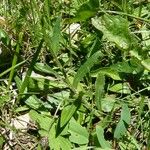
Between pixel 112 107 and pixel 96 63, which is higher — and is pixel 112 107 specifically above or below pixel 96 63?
below

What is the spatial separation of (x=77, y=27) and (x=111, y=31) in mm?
310

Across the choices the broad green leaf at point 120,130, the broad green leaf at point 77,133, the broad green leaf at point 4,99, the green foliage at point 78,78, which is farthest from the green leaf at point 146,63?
the broad green leaf at point 4,99

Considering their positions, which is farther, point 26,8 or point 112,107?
point 26,8

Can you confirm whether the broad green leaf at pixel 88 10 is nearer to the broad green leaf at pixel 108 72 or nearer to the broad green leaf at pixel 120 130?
the broad green leaf at pixel 108 72

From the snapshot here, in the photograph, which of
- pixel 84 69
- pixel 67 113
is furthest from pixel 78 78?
pixel 67 113

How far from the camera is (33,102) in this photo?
1.96m

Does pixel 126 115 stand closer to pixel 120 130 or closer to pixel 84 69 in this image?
pixel 120 130

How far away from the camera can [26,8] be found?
209 cm

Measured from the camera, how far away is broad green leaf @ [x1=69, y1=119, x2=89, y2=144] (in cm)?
179

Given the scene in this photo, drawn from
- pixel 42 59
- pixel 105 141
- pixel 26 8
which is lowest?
pixel 105 141

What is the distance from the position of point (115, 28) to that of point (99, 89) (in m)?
0.26

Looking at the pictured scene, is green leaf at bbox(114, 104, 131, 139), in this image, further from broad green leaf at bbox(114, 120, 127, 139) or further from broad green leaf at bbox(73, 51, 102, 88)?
broad green leaf at bbox(73, 51, 102, 88)

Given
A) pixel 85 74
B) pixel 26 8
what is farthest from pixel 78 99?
pixel 26 8

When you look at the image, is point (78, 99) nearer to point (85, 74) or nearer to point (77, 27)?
point (85, 74)
